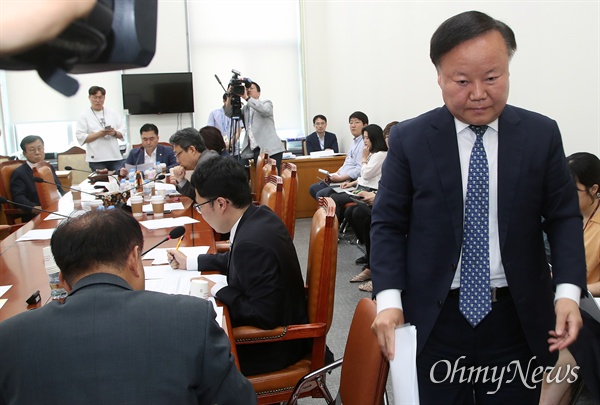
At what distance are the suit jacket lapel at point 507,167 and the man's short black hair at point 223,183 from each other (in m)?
1.07

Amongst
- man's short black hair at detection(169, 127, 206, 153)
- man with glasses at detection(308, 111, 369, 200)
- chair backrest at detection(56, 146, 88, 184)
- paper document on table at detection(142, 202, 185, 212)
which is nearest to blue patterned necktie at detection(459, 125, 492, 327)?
paper document on table at detection(142, 202, 185, 212)

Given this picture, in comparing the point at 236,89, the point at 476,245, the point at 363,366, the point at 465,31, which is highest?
the point at 236,89

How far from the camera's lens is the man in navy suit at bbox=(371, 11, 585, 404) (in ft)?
4.03

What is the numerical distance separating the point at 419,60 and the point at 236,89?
1.74m

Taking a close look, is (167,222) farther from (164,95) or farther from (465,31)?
(164,95)

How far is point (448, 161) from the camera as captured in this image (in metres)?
1.28

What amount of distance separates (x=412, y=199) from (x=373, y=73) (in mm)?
5118

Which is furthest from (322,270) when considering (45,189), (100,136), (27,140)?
(100,136)

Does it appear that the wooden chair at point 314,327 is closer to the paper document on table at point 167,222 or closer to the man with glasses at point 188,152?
the paper document on table at point 167,222

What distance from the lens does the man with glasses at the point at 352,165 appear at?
226 inches

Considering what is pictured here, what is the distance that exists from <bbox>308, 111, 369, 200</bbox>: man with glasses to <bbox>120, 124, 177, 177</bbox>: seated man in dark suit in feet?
5.14

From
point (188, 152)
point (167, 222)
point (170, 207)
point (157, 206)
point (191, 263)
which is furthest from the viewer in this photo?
point (188, 152)

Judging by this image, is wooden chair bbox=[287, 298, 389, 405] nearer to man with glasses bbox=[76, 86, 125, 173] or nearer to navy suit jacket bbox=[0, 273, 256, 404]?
navy suit jacket bbox=[0, 273, 256, 404]

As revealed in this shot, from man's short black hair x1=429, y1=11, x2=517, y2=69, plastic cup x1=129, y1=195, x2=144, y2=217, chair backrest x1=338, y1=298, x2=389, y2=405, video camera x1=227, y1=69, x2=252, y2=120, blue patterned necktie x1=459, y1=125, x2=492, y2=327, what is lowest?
chair backrest x1=338, y1=298, x2=389, y2=405
